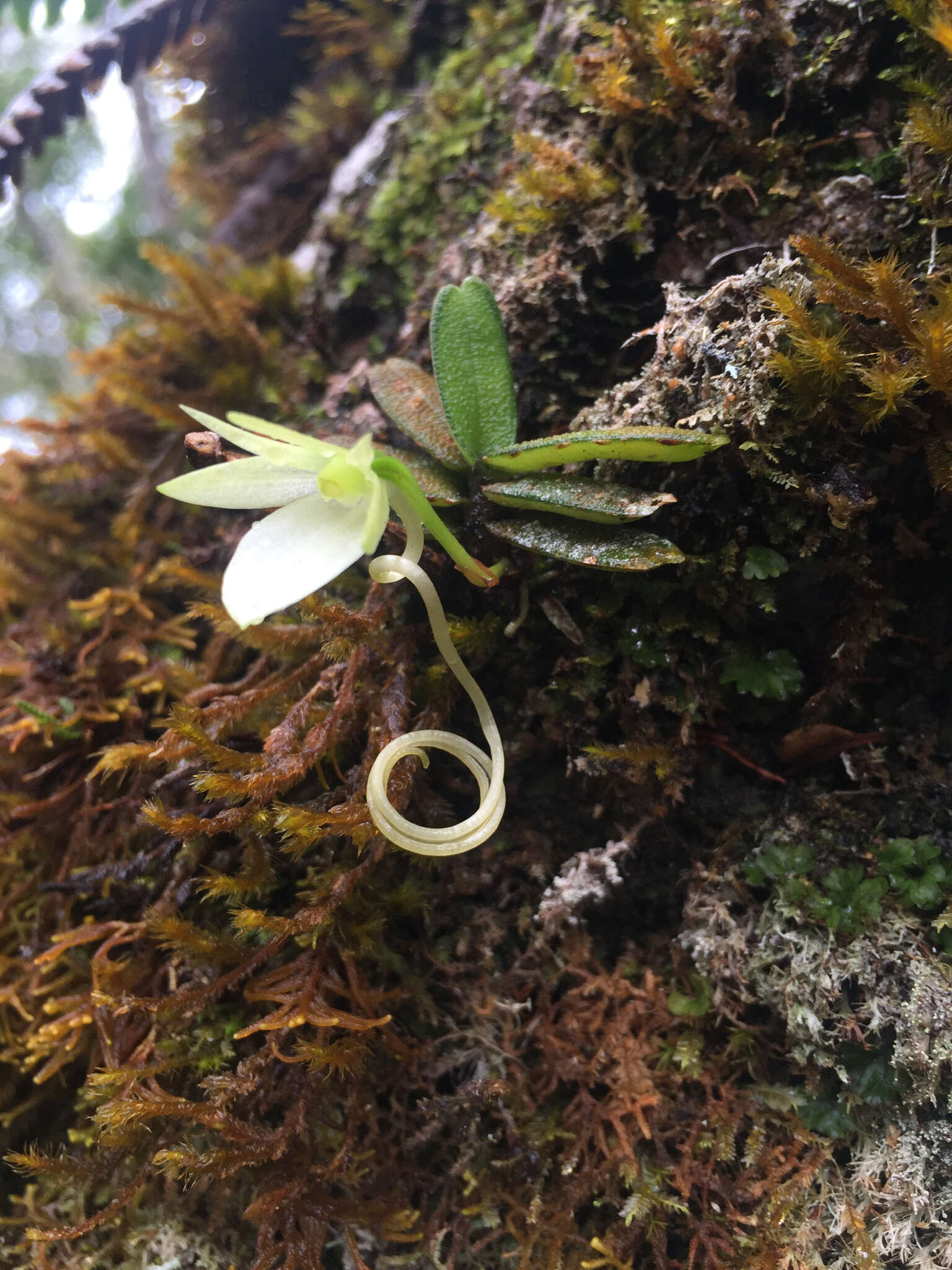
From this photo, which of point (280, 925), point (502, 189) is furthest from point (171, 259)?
point (280, 925)

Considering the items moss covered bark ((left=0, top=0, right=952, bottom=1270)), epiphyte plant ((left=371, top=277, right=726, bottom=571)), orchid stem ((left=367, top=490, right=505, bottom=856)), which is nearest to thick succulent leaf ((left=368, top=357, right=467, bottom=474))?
epiphyte plant ((left=371, top=277, right=726, bottom=571))

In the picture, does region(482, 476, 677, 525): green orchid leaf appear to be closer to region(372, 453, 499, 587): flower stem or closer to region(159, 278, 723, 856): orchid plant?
region(159, 278, 723, 856): orchid plant

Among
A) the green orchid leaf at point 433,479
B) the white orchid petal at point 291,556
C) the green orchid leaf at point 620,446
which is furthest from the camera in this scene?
the green orchid leaf at point 433,479

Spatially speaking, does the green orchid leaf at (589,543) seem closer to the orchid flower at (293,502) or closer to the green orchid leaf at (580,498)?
the green orchid leaf at (580,498)

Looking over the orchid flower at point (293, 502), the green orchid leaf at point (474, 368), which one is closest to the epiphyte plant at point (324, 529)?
the orchid flower at point (293, 502)

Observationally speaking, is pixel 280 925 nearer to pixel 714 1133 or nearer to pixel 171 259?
pixel 714 1133

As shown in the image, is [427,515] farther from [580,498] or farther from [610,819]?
[610,819]
